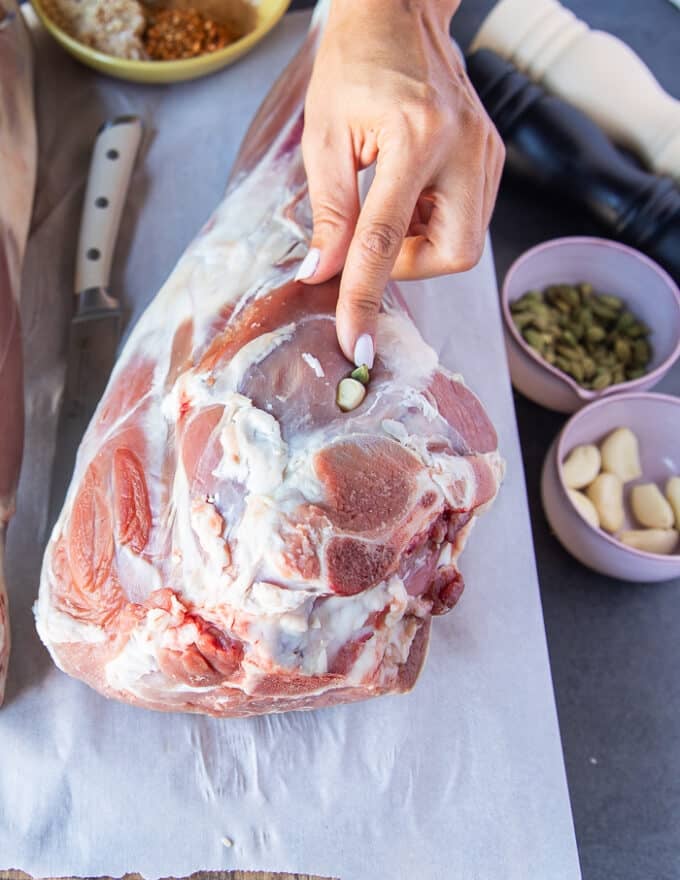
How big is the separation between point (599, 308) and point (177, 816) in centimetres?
111

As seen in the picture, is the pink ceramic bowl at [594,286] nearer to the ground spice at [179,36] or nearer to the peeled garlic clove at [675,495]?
the peeled garlic clove at [675,495]

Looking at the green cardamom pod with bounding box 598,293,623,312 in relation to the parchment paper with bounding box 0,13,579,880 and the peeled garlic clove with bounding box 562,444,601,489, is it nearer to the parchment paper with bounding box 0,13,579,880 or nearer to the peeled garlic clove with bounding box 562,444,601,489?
the peeled garlic clove with bounding box 562,444,601,489

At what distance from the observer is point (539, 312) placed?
1.44 metres

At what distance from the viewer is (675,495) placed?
133 cm

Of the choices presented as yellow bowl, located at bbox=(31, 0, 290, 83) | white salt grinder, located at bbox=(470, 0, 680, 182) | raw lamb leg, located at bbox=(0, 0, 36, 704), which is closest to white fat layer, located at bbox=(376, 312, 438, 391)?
raw lamb leg, located at bbox=(0, 0, 36, 704)

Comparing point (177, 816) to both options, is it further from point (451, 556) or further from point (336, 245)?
point (336, 245)

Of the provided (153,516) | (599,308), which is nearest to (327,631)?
(153,516)

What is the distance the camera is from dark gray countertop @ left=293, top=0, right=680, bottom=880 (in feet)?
3.91

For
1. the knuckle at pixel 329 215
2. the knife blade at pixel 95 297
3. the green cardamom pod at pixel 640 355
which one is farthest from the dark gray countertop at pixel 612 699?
the knife blade at pixel 95 297

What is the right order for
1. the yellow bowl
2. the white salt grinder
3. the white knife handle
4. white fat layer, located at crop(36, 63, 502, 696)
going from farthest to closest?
the white salt grinder
the yellow bowl
the white knife handle
white fat layer, located at crop(36, 63, 502, 696)

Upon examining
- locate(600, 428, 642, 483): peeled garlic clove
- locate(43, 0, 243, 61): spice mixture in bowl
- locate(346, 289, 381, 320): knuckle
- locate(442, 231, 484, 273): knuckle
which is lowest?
locate(600, 428, 642, 483): peeled garlic clove

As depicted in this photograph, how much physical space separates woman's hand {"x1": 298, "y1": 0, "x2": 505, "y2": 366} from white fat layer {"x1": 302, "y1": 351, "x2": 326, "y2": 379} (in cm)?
4

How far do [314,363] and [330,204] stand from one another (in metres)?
0.22

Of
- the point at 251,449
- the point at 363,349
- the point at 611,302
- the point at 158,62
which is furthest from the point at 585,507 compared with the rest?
the point at 158,62
